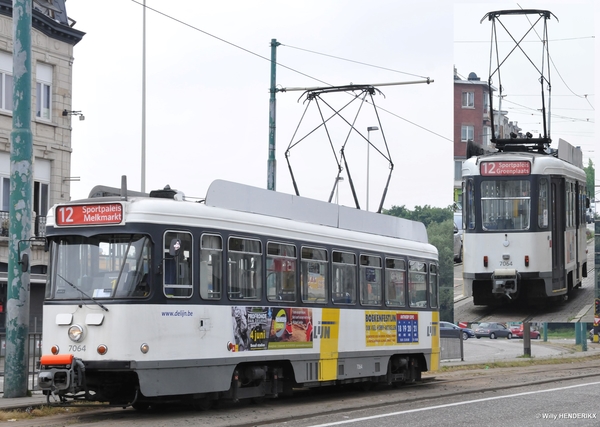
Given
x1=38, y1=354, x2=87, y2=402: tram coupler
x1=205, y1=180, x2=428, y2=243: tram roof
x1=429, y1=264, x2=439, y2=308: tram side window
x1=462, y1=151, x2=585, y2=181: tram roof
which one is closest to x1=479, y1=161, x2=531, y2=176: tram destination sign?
x1=462, y1=151, x2=585, y2=181: tram roof

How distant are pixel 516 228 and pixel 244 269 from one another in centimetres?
1149

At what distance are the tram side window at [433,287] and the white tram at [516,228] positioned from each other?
3.70 meters

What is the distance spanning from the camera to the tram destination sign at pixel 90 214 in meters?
14.2

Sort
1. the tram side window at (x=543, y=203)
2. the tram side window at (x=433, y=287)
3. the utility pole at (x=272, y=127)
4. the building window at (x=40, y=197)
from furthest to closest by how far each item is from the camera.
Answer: the building window at (x=40, y=197)
the tram side window at (x=543, y=203)
the utility pole at (x=272, y=127)
the tram side window at (x=433, y=287)

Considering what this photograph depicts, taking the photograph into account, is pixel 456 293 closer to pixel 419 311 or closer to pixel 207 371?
pixel 419 311

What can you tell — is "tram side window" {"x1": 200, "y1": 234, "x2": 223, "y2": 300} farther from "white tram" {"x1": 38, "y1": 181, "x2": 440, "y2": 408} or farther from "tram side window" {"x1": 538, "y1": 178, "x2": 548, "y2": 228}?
"tram side window" {"x1": 538, "y1": 178, "x2": 548, "y2": 228}

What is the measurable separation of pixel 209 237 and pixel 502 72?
15733mm

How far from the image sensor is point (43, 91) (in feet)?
112

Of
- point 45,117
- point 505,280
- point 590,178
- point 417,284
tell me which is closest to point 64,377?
point 417,284

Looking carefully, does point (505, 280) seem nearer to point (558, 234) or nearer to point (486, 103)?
point (558, 234)

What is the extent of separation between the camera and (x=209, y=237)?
14781mm

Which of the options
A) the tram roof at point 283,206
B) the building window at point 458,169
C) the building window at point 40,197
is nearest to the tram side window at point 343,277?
the tram roof at point 283,206

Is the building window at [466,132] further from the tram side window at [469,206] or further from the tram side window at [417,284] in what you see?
the tram side window at [417,284]

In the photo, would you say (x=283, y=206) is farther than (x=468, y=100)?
No
